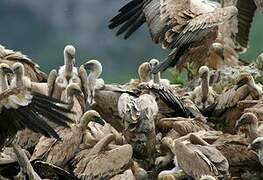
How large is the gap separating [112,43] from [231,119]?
15407mm

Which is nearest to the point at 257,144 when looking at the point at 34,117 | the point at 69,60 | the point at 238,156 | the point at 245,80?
the point at 238,156

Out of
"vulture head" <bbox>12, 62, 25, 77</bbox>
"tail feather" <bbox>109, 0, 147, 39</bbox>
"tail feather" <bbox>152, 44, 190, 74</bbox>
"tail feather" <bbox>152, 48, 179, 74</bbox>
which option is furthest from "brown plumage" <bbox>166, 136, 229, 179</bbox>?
"tail feather" <bbox>109, 0, 147, 39</bbox>

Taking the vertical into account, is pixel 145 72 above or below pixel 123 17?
below

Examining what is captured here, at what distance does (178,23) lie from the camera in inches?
484

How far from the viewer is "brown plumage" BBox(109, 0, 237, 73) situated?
1199cm

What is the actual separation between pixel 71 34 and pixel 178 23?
14593 millimetres

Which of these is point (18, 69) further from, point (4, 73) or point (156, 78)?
point (156, 78)

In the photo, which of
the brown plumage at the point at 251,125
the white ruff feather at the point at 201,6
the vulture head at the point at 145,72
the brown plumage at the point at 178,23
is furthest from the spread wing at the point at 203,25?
the brown plumage at the point at 251,125

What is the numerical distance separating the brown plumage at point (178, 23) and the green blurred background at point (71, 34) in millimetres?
4567

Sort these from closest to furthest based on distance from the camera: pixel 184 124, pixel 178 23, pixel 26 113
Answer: pixel 26 113 → pixel 184 124 → pixel 178 23

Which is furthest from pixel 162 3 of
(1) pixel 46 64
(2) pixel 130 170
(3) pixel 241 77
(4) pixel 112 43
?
(4) pixel 112 43

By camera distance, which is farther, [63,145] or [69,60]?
[69,60]

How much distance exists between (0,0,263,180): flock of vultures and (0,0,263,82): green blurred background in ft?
Result: 16.7

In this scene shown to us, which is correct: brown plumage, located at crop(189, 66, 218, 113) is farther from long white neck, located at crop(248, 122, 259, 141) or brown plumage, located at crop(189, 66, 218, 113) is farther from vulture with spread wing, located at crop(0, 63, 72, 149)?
vulture with spread wing, located at crop(0, 63, 72, 149)
